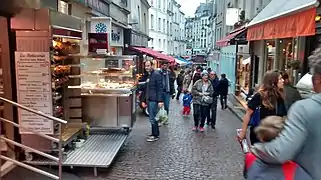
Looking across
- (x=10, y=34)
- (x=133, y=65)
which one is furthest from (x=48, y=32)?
(x=133, y=65)

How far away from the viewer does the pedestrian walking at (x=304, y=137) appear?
2133 mm

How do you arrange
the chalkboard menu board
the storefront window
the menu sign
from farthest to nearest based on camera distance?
the storefront window < the chalkboard menu board < the menu sign

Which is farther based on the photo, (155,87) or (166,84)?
(166,84)

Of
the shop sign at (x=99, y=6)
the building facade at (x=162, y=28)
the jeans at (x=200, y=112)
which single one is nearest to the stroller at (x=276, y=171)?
the jeans at (x=200, y=112)

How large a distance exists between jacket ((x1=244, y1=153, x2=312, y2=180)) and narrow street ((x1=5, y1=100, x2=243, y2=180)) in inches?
142

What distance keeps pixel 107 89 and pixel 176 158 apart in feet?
7.21

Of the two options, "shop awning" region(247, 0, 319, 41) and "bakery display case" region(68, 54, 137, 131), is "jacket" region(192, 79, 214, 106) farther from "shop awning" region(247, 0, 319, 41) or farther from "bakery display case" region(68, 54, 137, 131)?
"bakery display case" region(68, 54, 137, 131)

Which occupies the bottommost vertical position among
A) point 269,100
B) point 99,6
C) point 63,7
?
point 269,100

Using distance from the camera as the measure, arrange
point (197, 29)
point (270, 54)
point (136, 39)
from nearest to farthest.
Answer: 1. point (270, 54)
2. point (136, 39)
3. point (197, 29)

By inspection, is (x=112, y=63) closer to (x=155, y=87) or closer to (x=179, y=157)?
(x=155, y=87)

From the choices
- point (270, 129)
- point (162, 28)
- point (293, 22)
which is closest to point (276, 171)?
point (270, 129)

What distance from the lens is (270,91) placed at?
16.0 ft

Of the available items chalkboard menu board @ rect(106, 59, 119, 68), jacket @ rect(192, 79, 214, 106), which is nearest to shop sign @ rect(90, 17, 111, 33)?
chalkboard menu board @ rect(106, 59, 119, 68)

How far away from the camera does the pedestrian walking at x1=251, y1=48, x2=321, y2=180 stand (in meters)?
2.13
